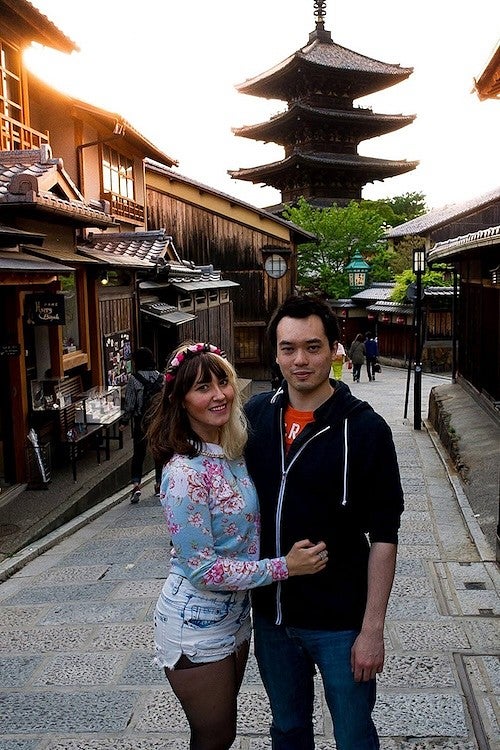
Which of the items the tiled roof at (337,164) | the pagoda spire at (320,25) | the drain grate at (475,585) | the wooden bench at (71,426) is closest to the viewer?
the drain grate at (475,585)

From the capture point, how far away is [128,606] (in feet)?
17.8

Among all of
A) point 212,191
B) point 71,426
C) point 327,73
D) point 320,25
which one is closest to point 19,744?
point 71,426

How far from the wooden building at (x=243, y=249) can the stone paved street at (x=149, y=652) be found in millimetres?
17479

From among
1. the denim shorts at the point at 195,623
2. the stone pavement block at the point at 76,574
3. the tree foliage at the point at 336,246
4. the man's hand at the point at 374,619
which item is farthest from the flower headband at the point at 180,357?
the tree foliage at the point at 336,246

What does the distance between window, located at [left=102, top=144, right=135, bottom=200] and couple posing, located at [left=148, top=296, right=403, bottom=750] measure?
1400 cm

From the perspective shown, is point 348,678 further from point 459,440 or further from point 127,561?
point 459,440

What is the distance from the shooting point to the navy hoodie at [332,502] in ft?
8.09

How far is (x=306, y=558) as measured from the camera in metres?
2.42

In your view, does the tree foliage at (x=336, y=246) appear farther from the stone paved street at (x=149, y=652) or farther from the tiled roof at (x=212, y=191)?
the stone paved street at (x=149, y=652)

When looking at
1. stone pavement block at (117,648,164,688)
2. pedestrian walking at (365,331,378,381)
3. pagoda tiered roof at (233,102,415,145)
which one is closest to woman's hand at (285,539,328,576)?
stone pavement block at (117,648,164,688)

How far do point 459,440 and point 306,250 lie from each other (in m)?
25.8

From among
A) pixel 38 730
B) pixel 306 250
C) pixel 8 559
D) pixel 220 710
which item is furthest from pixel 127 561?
pixel 306 250

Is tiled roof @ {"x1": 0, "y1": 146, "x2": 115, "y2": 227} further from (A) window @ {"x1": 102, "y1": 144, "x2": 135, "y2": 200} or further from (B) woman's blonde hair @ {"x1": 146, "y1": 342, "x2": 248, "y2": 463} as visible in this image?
Answer: (B) woman's blonde hair @ {"x1": 146, "y1": 342, "x2": 248, "y2": 463}

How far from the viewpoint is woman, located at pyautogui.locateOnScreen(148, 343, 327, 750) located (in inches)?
95.8
